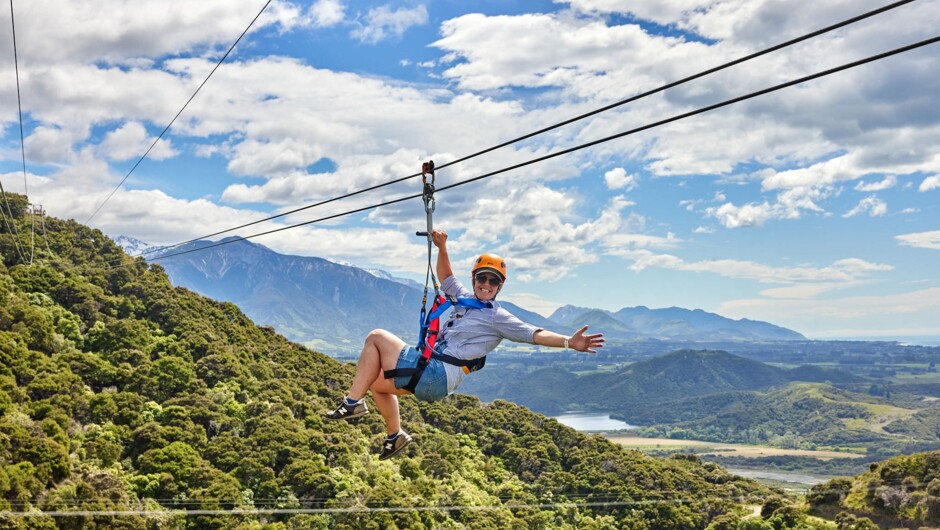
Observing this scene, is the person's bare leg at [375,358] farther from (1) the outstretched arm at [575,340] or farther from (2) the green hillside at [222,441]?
(2) the green hillside at [222,441]

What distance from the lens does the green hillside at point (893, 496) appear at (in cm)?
4775

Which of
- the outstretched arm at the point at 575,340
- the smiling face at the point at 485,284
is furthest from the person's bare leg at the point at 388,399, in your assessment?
the outstretched arm at the point at 575,340

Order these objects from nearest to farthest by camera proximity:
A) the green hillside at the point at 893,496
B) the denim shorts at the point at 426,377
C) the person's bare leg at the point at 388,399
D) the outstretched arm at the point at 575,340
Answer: the outstretched arm at the point at 575,340, the denim shorts at the point at 426,377, the person's bare leg at the point at 388,399, the green hillside at the point at 893,496

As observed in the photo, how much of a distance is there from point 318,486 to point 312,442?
5.03 m

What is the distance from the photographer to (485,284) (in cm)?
815

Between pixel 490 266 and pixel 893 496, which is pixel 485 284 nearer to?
pixel 490 266

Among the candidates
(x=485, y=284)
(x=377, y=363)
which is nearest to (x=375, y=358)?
(x=377, y=363)

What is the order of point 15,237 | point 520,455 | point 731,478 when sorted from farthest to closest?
1. point 731,478
2. point 520,455
3. point 15,237

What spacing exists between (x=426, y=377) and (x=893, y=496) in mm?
51198

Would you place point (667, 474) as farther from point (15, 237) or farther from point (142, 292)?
point (15, 237)

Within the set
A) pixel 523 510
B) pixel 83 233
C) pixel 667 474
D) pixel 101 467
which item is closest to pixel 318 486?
pixel 101 467

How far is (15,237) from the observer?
59000 millimetres

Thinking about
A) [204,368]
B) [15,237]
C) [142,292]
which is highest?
[15,237]

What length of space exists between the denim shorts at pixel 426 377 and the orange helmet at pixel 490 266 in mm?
1049
